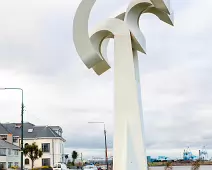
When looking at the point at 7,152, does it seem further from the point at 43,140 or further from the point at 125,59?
the point at 125,59

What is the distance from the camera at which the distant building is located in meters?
56.8

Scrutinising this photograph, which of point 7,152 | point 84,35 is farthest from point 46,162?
point 84,35

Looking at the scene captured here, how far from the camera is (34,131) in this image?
69562 millimetres

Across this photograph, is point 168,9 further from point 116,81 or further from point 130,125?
point 130,125

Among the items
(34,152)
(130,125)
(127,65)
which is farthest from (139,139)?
(34,152)

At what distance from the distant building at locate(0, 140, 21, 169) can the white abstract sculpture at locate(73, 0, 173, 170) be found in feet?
152

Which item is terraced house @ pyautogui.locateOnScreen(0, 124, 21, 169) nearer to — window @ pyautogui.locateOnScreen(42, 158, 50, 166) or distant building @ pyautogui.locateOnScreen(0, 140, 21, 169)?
distant building @ pyautogui.locateOnScreen(0, 140, 21, 169)

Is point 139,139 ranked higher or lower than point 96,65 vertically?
lower

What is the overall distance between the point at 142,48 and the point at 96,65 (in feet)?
5.06

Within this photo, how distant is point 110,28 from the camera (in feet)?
43.0

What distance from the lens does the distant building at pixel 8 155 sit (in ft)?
186

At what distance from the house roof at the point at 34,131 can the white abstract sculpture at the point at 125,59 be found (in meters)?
55.5

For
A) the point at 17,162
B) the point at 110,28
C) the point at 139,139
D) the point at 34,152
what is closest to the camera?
the point at 139,139

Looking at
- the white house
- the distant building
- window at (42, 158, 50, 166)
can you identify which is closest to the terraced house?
the distant building
